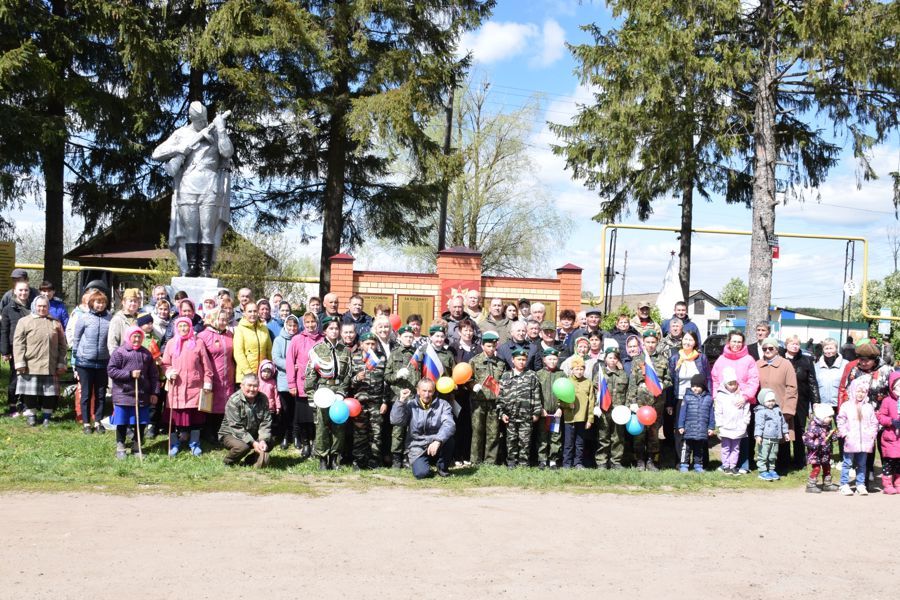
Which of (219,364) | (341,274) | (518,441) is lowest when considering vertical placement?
(518,441)

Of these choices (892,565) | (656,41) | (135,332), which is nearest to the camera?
(892,565)

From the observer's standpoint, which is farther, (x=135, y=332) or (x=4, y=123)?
(x=4, y=123)

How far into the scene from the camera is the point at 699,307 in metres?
53.7

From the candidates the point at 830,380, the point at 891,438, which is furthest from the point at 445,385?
the point at 830,380

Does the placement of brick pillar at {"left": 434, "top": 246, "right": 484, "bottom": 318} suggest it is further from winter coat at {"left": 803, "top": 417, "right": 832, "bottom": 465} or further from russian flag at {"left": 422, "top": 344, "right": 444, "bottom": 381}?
winter coat at {"left": 803, "top": 417, "right": 832, "bottom": 465}

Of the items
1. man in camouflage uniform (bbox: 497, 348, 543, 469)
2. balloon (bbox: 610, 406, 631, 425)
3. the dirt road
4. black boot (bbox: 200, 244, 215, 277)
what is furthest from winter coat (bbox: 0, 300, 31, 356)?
balloon (bbox: 610, 406, 631, 425)

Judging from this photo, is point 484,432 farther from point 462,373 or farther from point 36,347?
point 36,347

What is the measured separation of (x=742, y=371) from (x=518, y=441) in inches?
106

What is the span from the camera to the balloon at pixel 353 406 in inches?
324

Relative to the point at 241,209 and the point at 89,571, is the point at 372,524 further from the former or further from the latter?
the point at 241,209

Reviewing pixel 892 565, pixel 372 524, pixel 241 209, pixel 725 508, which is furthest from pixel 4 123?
pixel 892 565

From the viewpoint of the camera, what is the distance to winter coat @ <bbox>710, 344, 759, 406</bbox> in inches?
356

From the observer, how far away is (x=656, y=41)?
13789 millimetres

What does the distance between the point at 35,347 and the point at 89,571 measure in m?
5.87
